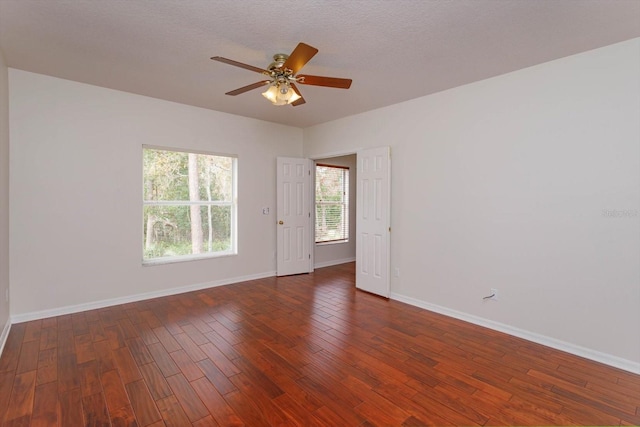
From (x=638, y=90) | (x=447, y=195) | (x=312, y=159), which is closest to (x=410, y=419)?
(x=447, y=195)

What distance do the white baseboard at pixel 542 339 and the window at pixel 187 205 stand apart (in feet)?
10.2

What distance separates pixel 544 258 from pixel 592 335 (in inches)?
28.3

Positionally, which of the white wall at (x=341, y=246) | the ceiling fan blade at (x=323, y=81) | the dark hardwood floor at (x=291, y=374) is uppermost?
the ceiling fan blade at (x=323, y=81)

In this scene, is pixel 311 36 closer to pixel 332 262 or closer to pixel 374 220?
pixel 374 220

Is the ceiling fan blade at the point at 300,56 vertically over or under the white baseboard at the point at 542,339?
over

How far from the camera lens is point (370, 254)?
4.44m

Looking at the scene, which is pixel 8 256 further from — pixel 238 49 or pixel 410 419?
pixel 410 419

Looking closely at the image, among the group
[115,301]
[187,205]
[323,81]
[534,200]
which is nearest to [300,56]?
[323,81]

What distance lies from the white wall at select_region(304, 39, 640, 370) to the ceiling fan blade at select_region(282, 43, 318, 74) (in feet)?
6.88

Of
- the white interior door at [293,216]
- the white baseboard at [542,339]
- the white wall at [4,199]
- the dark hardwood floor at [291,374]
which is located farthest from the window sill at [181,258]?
the white baseboard at [542,339]

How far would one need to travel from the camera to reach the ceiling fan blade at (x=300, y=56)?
6.84 ft

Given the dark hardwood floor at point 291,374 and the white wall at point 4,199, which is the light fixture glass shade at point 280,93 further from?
the white wall at point 4,199

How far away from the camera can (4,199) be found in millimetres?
2934

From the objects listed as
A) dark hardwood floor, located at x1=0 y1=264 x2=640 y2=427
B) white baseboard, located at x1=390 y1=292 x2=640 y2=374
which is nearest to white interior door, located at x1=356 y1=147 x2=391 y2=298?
white baseboard, located at x1=390 y1=292 x2=640 y2=374
